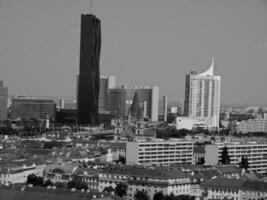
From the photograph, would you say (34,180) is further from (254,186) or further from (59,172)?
(254,186)

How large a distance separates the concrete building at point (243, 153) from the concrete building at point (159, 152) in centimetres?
112

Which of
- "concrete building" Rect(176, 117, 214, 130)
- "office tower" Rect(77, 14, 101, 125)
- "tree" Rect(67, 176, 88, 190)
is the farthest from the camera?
"office tower" Rect(77, 14, 101, 125)

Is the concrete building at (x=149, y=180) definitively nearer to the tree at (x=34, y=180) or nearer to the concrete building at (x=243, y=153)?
the tree at (x=34, y=180)

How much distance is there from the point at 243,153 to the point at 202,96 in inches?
1648

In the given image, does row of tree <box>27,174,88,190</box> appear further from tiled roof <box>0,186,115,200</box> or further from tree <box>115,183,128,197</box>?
tiled roof <box>0,186,115,200</box>

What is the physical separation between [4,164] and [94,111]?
4576cm

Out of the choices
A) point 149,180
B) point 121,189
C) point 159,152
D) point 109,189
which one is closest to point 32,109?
point 159,152

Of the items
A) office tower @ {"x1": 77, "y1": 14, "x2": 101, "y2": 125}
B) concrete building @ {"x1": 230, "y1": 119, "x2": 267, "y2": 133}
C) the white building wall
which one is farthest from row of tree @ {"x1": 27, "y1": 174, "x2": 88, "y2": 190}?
the white building wall

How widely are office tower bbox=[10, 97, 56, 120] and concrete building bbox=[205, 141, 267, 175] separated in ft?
167

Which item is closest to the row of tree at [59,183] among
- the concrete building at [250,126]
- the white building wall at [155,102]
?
the concrete building at [250,126]

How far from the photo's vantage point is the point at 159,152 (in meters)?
43.0

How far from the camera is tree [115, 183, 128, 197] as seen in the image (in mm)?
27964

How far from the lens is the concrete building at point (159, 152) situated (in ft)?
136

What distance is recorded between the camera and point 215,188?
2891 cm
